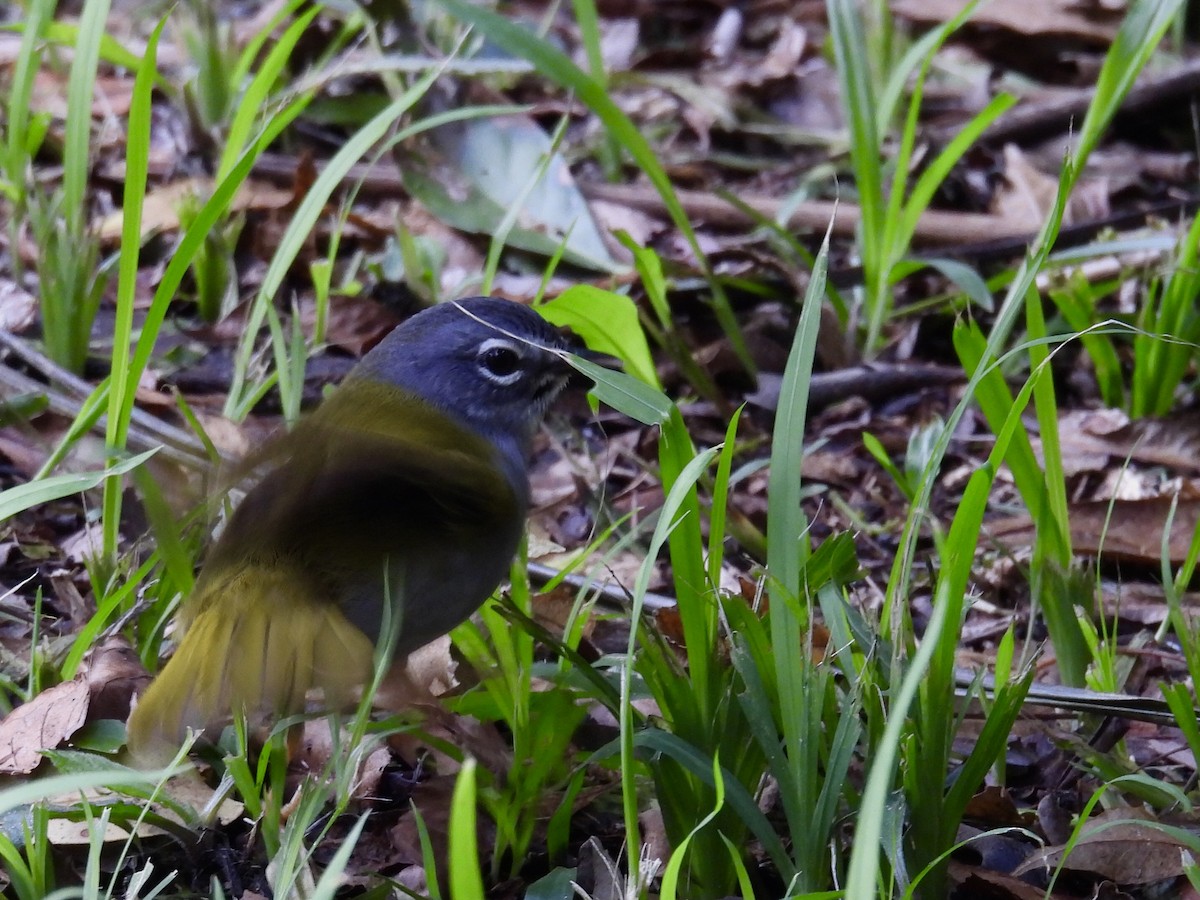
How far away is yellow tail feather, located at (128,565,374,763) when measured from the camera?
2.66 meters

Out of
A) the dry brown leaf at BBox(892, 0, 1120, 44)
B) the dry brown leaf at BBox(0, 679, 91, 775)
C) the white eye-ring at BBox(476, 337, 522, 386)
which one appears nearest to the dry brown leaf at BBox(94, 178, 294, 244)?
the white eye-ring at BBox(476, 337, 522, 386)

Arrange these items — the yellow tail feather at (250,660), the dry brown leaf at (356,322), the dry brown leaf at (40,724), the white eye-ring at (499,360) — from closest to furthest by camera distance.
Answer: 1. the yellow tail feather at (250,660)
2. the dry brown leaf at (40,724)
3. the white eye-ring at (499,360)
4. the dry brown leaf at (356,322)

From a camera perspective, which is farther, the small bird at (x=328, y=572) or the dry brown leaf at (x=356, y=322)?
the dry brown leaf at (x=356, y=322)

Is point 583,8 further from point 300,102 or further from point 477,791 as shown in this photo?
point 477,791

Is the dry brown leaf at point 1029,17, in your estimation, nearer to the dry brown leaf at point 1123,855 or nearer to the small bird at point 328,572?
the small bird at point 328,572

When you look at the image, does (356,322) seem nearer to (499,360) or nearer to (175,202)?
(175,202)

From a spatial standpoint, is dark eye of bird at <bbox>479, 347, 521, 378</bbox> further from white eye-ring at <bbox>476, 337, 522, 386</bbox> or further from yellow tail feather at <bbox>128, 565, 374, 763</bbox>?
yellow tail feather at <bbox>128, 565, 374, 763</bbox>

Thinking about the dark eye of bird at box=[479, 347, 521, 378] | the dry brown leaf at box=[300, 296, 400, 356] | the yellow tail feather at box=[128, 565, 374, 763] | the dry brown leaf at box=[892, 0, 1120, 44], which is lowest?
the dry brown leaf at box=[300, 296, 400, 356]

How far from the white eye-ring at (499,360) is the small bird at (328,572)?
40 cm

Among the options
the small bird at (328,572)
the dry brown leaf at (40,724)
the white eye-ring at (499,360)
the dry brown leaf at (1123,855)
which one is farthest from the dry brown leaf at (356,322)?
the dry brown leaf at (1123,855)

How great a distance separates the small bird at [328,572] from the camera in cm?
270

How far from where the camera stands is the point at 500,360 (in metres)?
3.52

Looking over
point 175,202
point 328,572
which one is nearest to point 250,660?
point 328,572

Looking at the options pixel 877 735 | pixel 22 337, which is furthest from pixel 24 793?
pixel 22 337
